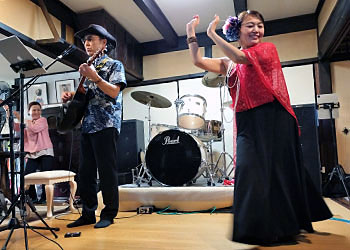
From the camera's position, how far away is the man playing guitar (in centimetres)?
214

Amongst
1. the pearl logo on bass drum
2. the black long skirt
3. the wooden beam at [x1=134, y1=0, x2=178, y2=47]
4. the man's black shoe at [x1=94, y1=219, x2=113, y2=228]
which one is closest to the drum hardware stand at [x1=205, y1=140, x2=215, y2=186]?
the pearl logo on bass drum

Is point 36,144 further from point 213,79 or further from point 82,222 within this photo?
point 213,79

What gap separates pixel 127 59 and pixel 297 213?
382cm

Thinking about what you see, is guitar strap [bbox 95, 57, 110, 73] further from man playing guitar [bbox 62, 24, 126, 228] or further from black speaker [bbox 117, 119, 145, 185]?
black speaker [bbox 117, 119, 145, 185]

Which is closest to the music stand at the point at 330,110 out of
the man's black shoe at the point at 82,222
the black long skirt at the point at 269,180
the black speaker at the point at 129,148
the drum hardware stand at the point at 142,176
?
the drum hardware stand at the point at 142,176

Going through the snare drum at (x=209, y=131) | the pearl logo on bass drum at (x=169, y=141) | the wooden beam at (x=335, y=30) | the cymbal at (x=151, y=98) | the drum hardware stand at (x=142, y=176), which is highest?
the wooden beam at (x=335, y=30)

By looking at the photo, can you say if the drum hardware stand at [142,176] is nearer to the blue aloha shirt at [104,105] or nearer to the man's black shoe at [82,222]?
the man's black shoe at [82,222]

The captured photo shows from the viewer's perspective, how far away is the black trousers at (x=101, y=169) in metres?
2.14

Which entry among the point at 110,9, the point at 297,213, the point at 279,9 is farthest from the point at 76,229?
the point at 279,9

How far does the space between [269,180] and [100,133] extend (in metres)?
1.28

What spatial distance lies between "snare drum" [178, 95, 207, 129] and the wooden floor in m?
1.26

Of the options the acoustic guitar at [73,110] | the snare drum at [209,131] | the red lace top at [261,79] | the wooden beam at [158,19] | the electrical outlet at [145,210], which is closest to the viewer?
the red lace top at [261,79]

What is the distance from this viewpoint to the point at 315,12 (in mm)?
4406

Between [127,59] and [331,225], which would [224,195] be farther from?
[127,59]
